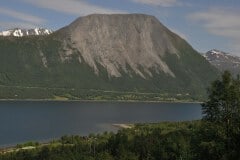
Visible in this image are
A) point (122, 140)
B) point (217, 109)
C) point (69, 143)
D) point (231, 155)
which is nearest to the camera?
point (231, 155)

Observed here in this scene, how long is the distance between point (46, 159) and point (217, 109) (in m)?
66.0

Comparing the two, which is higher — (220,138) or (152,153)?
(220,138)

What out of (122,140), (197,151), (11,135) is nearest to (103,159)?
(122,140)

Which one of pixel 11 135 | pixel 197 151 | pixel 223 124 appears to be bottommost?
pixel 11 135

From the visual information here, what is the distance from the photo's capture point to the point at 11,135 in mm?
175750

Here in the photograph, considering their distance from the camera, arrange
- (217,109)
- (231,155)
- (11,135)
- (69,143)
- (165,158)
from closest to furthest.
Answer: (231,155), (217,109), (165,158), (69,143), (11,135)

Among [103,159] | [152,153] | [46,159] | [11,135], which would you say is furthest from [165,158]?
[11,135]

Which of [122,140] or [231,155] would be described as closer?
[231,155]

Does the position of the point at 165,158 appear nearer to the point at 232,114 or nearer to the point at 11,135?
the point at 232,114

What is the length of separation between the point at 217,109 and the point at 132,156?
55.4m

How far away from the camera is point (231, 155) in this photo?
28625mm

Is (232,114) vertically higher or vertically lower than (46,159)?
higher

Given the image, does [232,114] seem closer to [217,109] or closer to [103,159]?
[217,109]

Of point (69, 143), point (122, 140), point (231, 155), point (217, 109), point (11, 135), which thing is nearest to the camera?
point (231, 155)
